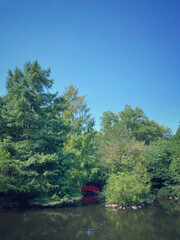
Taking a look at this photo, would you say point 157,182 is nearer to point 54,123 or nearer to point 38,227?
point 54,123

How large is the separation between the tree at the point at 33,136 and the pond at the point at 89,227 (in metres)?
2.79

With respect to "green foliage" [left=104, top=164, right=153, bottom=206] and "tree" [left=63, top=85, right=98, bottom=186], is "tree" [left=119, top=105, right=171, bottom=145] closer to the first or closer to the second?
"tree" [left=63, top=85, right=98, bottom=186]

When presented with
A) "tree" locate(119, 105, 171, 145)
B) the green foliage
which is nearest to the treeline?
the green foliage

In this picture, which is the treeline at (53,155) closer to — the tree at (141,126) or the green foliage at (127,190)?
the green foliage at (127,190)

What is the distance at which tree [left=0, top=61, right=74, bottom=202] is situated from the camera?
47.5 ft

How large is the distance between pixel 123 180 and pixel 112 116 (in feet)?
94.7

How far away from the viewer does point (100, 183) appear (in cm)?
2833

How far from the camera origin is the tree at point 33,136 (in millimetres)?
14492

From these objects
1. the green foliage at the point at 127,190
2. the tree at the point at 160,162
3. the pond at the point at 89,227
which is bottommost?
the pond at the point at 89,227

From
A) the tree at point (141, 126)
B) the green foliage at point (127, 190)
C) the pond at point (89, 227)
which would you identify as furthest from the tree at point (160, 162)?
the tree at point (141, 126)

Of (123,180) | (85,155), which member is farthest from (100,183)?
(123,180)

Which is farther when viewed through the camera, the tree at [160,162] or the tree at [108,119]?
the tree at [108,119]

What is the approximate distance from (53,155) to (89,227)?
6522mm

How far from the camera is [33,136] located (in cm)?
1569
